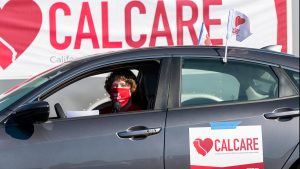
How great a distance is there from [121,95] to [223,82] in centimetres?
80

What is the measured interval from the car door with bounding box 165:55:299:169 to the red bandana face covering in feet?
1.55

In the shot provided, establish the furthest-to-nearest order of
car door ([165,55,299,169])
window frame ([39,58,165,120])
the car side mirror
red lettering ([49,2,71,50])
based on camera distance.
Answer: red lettering ([49,2,71,50]) → window frame ([39,58,165,120]) → car door ([165,55,299,169]) → the car side mirror

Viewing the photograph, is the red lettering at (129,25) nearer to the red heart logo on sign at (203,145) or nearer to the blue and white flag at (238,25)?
the blue and white flag at (238,25)

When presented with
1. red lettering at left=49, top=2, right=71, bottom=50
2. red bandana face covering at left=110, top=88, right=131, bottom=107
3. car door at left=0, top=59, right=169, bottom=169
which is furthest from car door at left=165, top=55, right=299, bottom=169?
red lettering at left=49, top=2, right=71, bottom=50

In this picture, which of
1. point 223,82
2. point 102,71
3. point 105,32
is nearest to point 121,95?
point 102,71

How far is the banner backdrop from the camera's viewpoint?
8.48m

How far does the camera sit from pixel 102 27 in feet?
28.1

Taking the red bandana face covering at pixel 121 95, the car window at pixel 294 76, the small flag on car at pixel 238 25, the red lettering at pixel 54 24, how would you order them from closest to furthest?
the car window at pixel 294 76, the red bandana face covering at pixel 121 95, the small flag on car at pixel 238 25, the red lettering at pixel 54 24

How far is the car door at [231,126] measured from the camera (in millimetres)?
4348

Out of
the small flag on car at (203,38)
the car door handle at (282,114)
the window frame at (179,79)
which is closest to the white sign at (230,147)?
the car door handle at (282,114)

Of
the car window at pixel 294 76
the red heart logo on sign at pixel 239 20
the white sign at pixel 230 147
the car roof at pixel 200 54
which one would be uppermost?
the red heart logo on sign at pixel 239 20

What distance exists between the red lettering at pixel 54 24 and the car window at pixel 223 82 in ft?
13.5

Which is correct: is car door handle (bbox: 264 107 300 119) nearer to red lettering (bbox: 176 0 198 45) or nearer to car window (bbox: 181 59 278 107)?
car window (bbox: 181 59 278 107)

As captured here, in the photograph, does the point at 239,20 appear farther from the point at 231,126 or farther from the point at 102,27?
the point at 102,27
